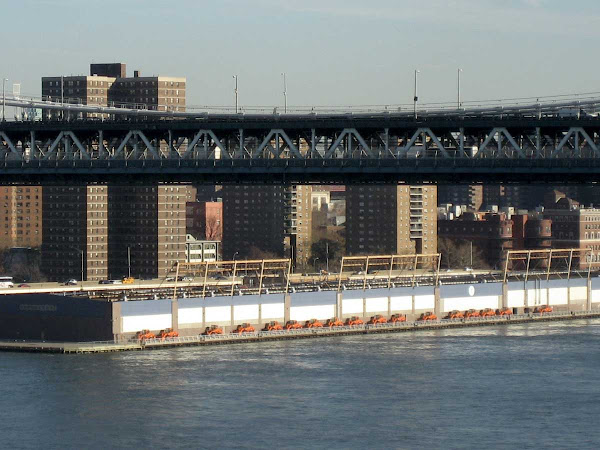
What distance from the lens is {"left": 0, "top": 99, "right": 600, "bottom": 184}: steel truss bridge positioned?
56000 millimetres

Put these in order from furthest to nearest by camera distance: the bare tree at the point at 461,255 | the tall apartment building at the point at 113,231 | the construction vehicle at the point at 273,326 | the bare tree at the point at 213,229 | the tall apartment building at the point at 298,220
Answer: the bare tree at the point at 213,229 → the tall apartment building at the point at 298,220 → the tall apartment building at the point at 113,231 → the bare tree at the point at 461,255 → the construction vehicle at the point at 273,326

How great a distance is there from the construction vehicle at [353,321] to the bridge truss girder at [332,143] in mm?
6261

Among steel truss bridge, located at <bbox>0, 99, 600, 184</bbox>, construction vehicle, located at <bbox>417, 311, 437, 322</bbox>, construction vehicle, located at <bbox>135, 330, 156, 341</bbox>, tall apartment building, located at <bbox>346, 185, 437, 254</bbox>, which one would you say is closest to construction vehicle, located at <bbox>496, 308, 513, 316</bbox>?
construction vehicle, located at <bbox>417, 311, 437, 322</bbox>

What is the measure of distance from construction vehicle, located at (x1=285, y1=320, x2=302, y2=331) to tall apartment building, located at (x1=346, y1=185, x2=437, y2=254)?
49375 mm

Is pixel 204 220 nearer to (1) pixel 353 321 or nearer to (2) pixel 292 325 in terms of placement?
(1) pixel 353 321

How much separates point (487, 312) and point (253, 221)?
51802 millimetres

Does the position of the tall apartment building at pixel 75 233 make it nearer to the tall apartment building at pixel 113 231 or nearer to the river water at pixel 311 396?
the tall apartment building at pixel 113 231

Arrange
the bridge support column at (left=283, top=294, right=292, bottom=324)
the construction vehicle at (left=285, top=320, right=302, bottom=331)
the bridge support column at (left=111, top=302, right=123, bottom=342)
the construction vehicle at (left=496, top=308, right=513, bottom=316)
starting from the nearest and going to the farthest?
the bridge support column at (left=111, top=302, right=123, bottom=342) → the construction vehicle at (left=285, top=320, right=302, bottom=331) → the bridge support column at (left=283, top=294, right=292, bottom=324) → the construction vehicle at (left=496, top=308, right=513, bottom=316)

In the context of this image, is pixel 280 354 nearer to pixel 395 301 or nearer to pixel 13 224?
pixel 395 301

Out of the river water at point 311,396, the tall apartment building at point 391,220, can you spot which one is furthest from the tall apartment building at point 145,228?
the river water at point 311,396

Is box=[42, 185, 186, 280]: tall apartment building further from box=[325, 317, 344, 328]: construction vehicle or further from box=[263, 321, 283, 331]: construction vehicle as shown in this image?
box=[263, 321, 283, 331]: construction vehicle

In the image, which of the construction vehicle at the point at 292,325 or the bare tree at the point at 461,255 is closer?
the construction vehicle at the point at 292,325

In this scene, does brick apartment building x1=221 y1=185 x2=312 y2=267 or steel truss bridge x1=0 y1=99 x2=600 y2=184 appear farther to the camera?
brick apartment building x1=221 y1=185 x2=312 y2=267

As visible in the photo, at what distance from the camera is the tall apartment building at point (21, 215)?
409 ft
